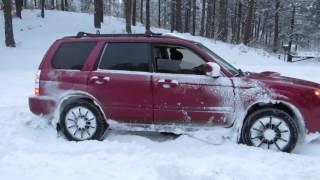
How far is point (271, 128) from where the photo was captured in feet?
22.5

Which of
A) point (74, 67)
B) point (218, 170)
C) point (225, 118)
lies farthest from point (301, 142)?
point (74, 67)

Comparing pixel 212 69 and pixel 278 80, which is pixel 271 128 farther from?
pixel 212 69

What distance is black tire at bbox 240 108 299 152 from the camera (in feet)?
22.2

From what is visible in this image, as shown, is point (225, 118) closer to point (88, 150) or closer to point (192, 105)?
point (192, 105)

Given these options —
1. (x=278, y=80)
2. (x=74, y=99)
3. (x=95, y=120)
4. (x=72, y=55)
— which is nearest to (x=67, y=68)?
(x=72, y=55)

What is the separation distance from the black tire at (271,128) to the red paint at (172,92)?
0.62 feet

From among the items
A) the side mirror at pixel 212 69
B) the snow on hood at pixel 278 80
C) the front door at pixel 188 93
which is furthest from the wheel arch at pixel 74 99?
the snow on hood at pixel 278 80

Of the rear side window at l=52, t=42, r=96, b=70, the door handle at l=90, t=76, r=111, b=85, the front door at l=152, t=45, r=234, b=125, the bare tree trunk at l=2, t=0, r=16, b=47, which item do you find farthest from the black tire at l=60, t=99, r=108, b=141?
the bare tree trunk at l=2, t=0, r=16, b=47

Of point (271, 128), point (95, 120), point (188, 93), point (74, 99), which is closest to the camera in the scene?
point (271, 128)

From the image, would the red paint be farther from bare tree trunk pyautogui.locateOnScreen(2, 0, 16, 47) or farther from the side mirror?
bare tree trunk pyautogui.locateOnScreen(2, 0, 16, 47)

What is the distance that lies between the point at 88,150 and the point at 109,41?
183cm

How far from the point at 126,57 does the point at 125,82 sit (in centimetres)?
44

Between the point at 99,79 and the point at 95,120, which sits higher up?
the point at 99,79

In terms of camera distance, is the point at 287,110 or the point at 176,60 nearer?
the point at 287,110
